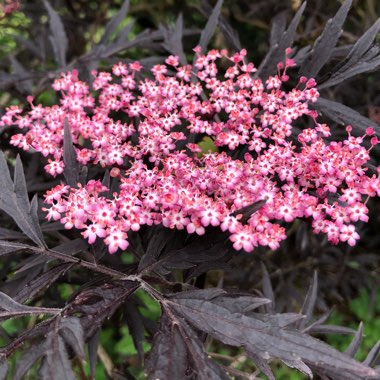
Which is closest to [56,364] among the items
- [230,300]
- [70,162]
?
[230,300]

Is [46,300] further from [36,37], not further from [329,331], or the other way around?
[36,37]

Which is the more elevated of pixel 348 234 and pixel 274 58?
pixel 274 58

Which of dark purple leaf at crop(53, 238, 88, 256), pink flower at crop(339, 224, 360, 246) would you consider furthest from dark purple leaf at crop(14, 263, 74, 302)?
pink flower at crop(339, 224, 360, 246)

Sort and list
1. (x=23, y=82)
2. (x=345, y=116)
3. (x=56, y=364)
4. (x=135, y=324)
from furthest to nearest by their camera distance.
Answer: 1. (x=23, y=82)
2. (x=135, y=324)
3. (x=345, y=116)
4. (x=56, y=364)

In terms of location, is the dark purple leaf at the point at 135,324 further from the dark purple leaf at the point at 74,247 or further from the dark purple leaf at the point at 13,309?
the dark purple leaf at the point at 13,309

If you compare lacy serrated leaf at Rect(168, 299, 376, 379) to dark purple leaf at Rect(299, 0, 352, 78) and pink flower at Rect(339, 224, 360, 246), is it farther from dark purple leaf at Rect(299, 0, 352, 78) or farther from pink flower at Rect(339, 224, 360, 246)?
dark purple leaf at Rect(299, 0, 352, 78)

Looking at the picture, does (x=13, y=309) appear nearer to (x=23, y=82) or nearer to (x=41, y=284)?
(x=41, y=284)
